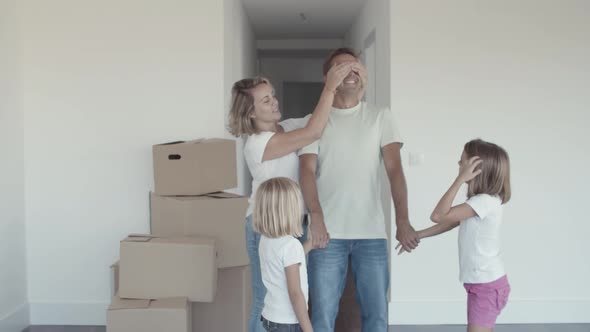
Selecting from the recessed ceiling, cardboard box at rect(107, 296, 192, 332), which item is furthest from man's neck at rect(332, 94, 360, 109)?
the recessed ceiling

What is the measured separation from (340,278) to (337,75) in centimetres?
69

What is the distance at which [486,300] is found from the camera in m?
2.11

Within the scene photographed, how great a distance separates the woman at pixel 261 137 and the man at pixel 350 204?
0.08 metres

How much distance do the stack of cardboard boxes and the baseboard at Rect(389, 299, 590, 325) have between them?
1.13m

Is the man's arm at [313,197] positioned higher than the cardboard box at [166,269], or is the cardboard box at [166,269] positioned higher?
the man's arm at [313,197]

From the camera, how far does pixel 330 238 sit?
1902mm

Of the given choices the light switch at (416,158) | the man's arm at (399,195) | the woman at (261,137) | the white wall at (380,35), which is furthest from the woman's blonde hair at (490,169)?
the white wall at (380,35)

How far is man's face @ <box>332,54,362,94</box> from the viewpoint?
186 centimetres

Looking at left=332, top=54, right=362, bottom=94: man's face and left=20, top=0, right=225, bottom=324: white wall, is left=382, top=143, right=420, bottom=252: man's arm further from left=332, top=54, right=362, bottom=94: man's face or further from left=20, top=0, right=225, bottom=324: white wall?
left=20, top=0, right=225, bottom=324: white wall

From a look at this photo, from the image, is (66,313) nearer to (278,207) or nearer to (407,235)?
(278,207)

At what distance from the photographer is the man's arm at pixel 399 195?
1.94 metres

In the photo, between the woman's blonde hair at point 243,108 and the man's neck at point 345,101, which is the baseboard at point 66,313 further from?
the man's neck at point 345,101

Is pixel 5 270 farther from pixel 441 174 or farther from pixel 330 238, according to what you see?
pixel 441 174

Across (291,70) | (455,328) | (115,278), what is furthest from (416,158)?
(291,70)
